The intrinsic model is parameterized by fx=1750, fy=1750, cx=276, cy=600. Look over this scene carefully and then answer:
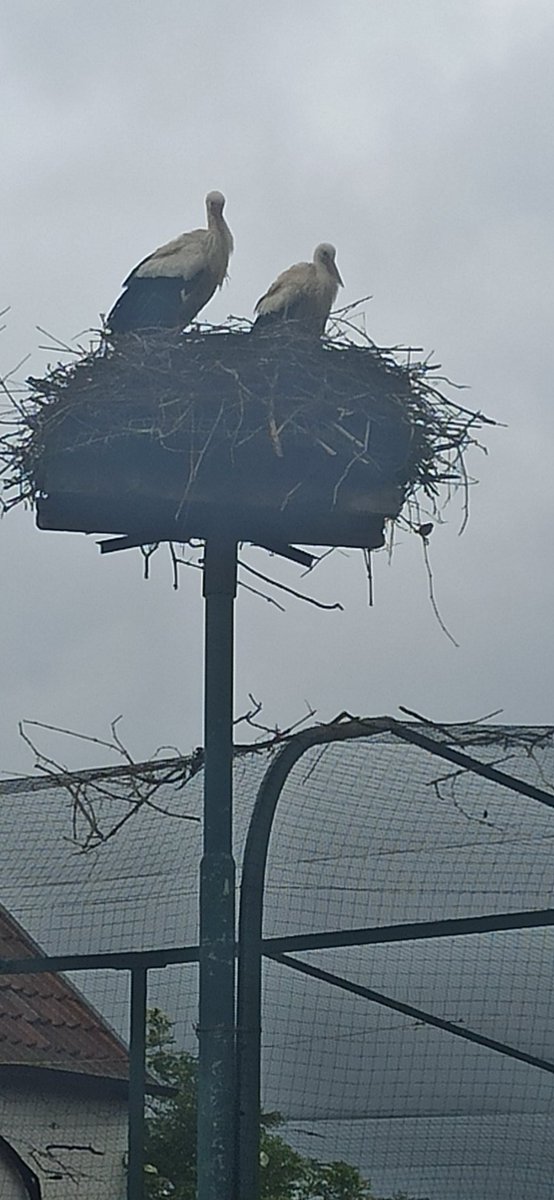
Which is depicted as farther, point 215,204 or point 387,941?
point 215,204

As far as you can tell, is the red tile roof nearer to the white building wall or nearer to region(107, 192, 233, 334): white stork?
the white building wall

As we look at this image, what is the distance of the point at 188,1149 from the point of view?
5.25 metres

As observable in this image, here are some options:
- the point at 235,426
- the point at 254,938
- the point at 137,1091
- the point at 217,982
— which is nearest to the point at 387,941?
the point at 254,938

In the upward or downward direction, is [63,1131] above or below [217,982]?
below

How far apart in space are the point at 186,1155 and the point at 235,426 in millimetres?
2263

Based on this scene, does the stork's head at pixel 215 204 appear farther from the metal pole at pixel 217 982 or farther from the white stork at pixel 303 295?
the metal pole at pixel 217 982

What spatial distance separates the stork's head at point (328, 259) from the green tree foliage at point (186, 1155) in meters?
2.83

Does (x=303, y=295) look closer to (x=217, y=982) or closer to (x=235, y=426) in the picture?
(x=235, y=426)

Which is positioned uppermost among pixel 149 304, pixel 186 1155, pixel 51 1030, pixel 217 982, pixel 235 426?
pixel 149 304

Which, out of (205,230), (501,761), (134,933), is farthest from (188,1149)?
(205,230)

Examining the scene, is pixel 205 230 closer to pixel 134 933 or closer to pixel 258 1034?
pixel 134 933

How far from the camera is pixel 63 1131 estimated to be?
6508 mm

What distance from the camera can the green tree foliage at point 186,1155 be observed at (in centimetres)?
436

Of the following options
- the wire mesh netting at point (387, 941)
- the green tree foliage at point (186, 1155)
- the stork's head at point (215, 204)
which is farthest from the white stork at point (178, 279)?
the green tree foliage at point (186, 1155)
